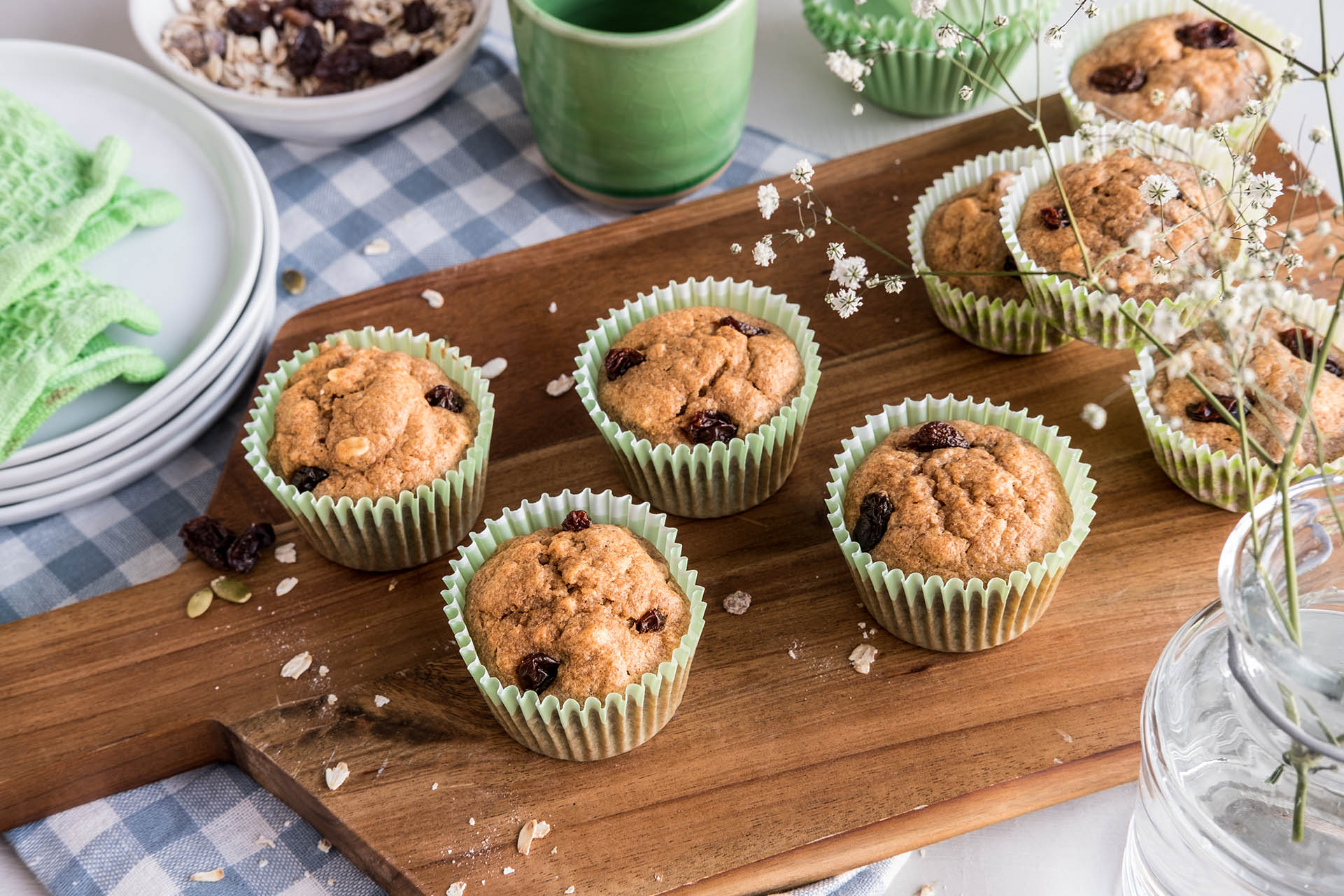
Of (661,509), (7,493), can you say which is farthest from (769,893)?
(7,493)

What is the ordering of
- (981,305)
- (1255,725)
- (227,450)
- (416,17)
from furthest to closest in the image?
1. (416,17)
2. (227,450)
3. (981,305)
4. (1255,725)

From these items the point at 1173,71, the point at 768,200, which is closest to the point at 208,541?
the point at 768,200

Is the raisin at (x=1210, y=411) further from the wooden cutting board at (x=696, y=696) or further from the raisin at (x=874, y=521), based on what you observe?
the raisin at (x=874, y=521)

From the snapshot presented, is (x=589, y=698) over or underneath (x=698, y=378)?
underneath

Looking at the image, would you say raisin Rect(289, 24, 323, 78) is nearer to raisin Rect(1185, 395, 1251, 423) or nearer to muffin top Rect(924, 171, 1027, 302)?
muffin top Rect(924, 171, 1027, 302)

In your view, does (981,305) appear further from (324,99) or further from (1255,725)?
(324,99)

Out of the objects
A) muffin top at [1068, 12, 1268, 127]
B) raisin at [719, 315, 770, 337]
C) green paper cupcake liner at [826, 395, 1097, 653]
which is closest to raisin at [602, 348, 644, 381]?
raisin at [719, 315, 770, 337]

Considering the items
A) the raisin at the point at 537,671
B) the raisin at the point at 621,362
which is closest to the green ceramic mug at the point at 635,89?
the raisin at the point at 621,362
